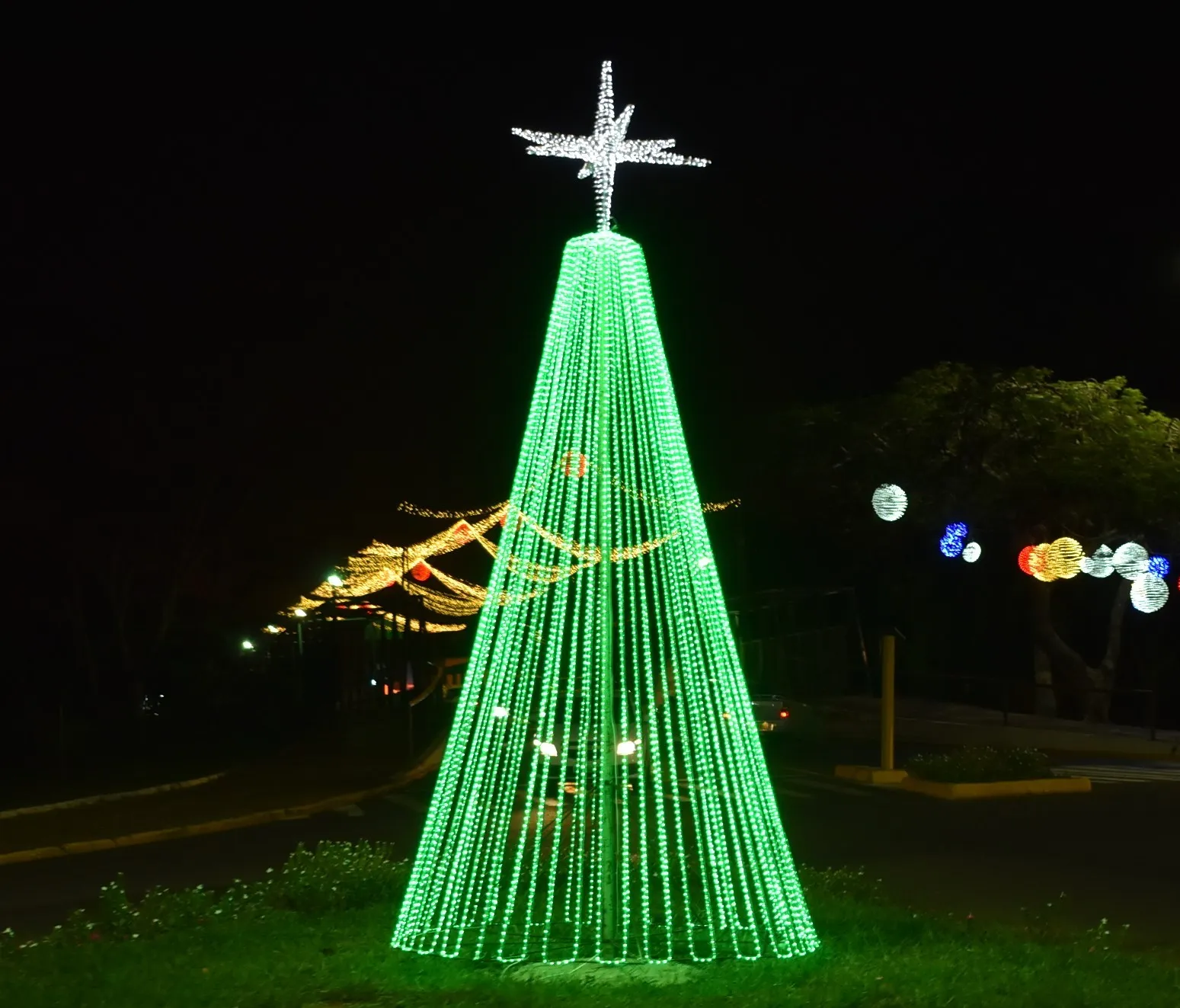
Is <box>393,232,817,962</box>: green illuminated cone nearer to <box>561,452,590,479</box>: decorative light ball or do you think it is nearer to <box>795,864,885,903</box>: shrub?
<box>561,452,590,479</box>: decorative light ball

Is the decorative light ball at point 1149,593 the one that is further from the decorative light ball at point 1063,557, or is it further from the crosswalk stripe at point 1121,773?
the crosswalk stripe at point 1121,773

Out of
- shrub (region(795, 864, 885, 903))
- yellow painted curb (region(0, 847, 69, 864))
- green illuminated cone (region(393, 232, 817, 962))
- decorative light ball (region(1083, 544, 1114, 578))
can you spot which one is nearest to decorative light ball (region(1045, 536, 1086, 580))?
decorative light ball (region(1083, 544, 1114, 578))

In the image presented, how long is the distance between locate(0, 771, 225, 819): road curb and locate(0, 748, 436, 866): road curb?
2833mm

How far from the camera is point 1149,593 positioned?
25531 mm

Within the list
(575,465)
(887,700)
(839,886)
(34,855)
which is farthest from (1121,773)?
(575,465)

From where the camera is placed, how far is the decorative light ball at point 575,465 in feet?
26.6

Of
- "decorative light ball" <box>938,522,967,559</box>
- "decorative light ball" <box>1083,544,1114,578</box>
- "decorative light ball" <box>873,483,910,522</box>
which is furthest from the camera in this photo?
"decorative light ball" <box>938,522,967,559</box>

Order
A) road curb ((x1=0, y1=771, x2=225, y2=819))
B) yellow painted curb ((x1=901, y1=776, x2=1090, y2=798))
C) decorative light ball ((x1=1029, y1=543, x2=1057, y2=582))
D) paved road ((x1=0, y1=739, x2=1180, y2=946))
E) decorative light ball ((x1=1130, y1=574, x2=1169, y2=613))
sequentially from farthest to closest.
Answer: decorative light ball ((x1=1029, y1=543, x2=1057, y2=582)) < decorative light ball ((x1=1130, y1=574, x2=1169, y2=613)) < road curb ((x1=0, y1=771, x2=225, y2=819)) < yellow painted curb ((x1=901, y1=776, x2=1090, y2=798)) < paved road ((x1=0, y1=739, x2=1180, y2=946))

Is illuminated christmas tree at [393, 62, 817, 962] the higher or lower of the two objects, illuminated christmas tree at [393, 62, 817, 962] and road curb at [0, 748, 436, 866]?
the higher

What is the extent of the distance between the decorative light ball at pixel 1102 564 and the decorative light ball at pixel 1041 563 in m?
0.63

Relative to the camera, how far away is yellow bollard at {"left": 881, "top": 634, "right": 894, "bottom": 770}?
20469 mm

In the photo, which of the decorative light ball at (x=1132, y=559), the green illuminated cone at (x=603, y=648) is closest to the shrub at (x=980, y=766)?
the decorative light ball at (x=1132, y=559)

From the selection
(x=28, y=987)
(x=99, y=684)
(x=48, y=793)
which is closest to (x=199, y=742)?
(x=99, y=684)

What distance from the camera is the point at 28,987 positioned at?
8055 mm
